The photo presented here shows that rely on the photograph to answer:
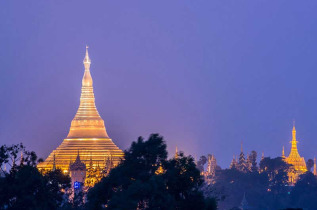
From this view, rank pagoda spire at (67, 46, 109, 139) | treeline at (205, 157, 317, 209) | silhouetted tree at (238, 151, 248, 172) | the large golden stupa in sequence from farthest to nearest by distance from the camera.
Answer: silhouetted tree at (238, 151, 248, 172), pagoda spire at (67, 46, 109, 139), the large golden stupa, treeline at (205, 157, 317, 209)

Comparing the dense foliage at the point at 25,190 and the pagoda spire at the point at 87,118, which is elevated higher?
the pagoda spire at the point at 87,118

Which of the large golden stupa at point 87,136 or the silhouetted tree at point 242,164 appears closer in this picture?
the large golden stupa at point 87,136

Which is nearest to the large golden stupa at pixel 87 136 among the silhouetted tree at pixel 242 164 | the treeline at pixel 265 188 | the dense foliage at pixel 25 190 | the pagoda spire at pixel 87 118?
the pagoda spire at pixel 87 118

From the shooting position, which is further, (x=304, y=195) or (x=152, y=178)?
(x=304, y=195)

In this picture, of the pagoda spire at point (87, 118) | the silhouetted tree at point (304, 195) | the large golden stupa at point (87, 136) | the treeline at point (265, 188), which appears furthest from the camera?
the pagoda spire at point (87, 118)

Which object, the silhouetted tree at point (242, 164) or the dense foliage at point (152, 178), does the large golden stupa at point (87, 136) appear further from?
the dense foliage at point (152, 178)

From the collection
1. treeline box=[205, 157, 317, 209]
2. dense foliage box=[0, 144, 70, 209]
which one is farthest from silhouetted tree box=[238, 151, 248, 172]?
dense foliage box=[0, 144, 70, 209]

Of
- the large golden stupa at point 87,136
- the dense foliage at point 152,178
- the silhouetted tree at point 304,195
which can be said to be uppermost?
the large golden stupa at point 87,136

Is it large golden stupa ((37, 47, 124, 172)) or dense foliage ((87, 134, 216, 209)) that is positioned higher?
large golden stupa ((37, 47, 124, 172))

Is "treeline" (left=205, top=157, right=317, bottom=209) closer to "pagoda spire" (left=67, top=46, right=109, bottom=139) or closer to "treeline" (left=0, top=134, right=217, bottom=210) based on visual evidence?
"pagoda spire" (left=67, top=46, right=109, bottom=139)

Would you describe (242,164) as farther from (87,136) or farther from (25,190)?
(25,190)

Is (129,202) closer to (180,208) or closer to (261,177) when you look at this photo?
(180,208)

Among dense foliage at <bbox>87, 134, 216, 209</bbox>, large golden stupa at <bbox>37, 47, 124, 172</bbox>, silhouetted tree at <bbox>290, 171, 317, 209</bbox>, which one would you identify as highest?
large golden stupa at <bbox>37, 47, 124, 172</bbox>

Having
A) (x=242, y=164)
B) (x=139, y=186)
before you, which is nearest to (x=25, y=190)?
(x=139, y=186)
